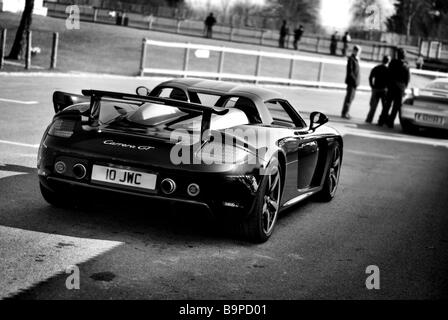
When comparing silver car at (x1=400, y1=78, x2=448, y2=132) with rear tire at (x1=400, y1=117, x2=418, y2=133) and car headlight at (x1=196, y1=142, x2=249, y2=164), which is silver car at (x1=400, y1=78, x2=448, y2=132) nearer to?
rear tire at (x1=400, y1=117, x2=418, y2=133)

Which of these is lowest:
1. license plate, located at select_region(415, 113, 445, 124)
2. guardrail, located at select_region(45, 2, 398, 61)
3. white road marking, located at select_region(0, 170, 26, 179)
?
white road marking, located at select_region(0, 170, 26, 179)

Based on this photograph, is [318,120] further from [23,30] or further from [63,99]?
[23,30]

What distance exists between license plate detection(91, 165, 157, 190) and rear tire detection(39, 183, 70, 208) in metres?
0.72

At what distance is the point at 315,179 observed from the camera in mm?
8219

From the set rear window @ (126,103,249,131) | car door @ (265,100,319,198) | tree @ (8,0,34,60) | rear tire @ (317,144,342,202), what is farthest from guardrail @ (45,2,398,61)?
rear window @ (126,103,249,131)

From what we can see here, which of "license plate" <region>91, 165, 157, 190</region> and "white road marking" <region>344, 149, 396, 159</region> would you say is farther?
"white road marking" <region>344, 149, 396, 159</region>

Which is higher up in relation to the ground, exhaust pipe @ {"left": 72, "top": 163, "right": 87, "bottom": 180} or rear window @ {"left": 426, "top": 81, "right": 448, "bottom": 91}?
rear window @ {"left": 426, "top": 81, "right": 448, "bottom": 91}

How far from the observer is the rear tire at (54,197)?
22.5 feet

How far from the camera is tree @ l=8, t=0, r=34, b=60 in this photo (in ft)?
85.7

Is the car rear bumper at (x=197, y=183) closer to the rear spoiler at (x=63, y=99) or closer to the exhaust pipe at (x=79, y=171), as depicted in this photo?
the exhaust pipe at (x=79, y=171)

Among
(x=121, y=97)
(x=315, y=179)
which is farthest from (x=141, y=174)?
(x=315, y=179)

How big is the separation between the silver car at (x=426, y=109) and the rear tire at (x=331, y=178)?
10.6 meters
